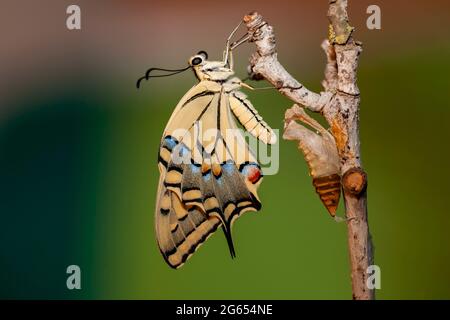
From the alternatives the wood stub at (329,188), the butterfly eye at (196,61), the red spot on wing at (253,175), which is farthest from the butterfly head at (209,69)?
the wood stub at (329,188)

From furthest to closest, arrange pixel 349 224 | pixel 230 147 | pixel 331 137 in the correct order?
pixel 230 147, pixel 331 137, pixel 349 224

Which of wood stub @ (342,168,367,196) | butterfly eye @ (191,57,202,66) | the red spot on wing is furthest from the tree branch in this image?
butterfly eye @ (191,57,202,66)

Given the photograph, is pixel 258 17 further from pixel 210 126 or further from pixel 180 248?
pixel 180 248

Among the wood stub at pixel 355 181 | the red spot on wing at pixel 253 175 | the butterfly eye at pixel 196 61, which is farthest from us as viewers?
the butterfly eye at pixel 196 61

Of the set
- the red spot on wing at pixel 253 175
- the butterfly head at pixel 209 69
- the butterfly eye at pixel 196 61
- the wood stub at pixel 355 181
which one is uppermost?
the butterfly eye at pixel 196 61

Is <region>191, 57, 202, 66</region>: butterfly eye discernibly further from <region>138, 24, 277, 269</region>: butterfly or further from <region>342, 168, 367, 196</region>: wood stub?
<region>342, 168, 367, 196</region>: wood stub

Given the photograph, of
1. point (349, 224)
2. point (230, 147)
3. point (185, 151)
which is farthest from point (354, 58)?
point (185, 151)

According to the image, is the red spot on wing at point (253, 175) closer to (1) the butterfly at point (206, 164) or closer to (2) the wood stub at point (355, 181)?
(1) the butterfly at point (206, 164)

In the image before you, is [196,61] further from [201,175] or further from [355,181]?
[355,181]
